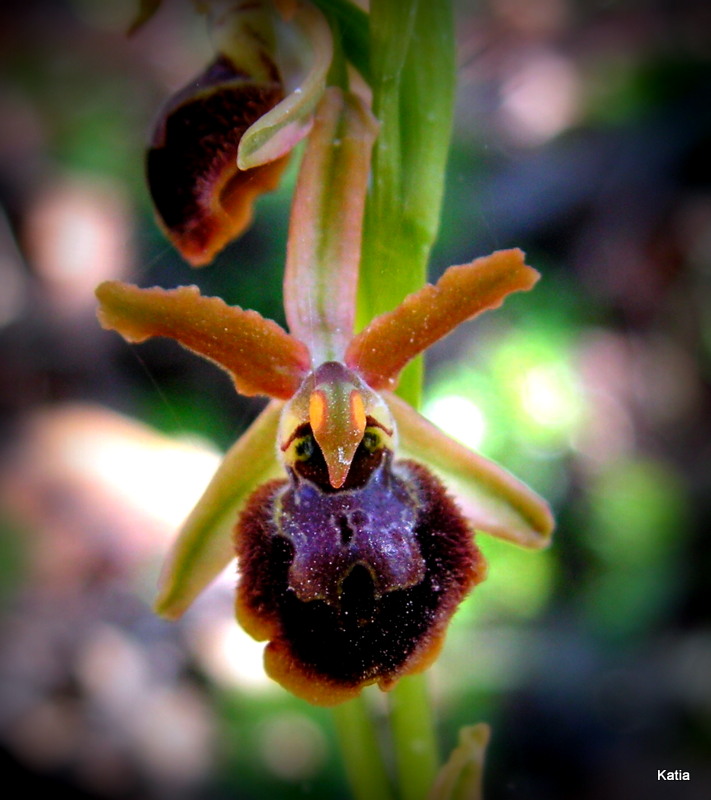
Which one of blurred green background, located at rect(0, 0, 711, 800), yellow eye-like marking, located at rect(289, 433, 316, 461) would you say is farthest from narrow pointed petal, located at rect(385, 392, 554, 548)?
blurred green background, located at rect(0, 0, 711, 800)

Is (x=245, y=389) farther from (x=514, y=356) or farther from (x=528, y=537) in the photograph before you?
(x=514, y=356)

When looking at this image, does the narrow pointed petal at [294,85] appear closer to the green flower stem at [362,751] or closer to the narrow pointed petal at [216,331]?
the narrow pointed petal at [216,331]

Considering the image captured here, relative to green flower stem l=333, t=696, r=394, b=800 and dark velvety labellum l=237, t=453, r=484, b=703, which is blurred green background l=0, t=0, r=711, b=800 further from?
dark velvety labellum l=237, t=453, r=484, b=703

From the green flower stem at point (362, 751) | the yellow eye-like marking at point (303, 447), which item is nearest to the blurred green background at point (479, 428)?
the green flower stem at point (362, 751)

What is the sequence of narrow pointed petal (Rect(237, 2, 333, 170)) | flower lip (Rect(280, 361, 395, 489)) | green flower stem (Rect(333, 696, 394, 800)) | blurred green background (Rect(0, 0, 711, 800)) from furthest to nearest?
blurred green background (Rect(0, 0, 711, 800)) → green flower stem (Rect(333, 696, 394, 800)) → flower lip (Rect(280, 361, 395, 489)) → narrow pointed petal (Rect(237, 2, 333, 170))

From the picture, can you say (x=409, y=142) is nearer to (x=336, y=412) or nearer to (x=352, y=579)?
(x=336, y=412)

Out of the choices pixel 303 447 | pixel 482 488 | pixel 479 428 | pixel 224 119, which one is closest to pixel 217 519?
pixel 303 447
